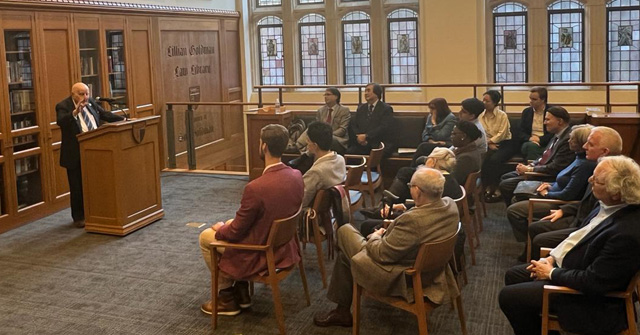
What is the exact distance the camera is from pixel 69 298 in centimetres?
530

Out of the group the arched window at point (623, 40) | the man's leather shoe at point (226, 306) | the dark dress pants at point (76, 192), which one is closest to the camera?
the man's leather shoe at point (226, 306)

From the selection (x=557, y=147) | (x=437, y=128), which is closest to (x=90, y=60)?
(x=437, y=128)

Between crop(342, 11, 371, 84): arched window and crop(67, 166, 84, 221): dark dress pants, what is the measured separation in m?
7.23

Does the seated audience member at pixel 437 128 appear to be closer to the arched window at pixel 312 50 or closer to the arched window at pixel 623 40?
the arched window at pixel 623 40

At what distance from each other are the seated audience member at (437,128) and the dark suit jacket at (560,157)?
1.62 m

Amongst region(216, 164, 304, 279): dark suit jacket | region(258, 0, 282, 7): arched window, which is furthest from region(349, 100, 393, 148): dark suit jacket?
region(258, 0, 282, 7): arched window

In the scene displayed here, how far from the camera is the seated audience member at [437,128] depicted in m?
7.85

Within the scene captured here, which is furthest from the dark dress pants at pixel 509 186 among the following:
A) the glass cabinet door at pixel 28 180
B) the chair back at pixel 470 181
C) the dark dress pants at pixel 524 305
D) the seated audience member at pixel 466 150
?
the glass cabinet door at pixel 28 180

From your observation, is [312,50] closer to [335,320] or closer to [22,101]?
[22,101]

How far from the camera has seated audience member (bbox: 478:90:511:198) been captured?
7.89 metres

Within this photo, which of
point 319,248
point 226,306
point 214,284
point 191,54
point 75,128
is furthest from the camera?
point 191,54

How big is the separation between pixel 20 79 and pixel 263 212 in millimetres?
4550

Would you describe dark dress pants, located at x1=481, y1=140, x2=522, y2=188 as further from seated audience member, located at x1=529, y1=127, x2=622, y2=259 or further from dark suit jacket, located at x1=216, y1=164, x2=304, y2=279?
dark suit jacket, located at x1=216, y1=164, x2=304, y2=279

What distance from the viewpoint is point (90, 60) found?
911 cm
